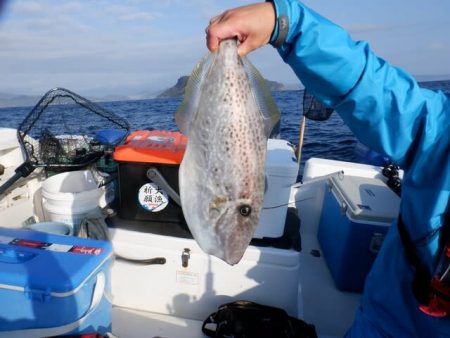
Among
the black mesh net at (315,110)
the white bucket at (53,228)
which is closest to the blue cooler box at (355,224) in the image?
the black mesh net at (315,110)

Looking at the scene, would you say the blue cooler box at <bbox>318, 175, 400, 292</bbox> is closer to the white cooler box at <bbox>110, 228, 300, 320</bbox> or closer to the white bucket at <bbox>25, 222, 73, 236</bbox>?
the white cooler box at <bbox>110, 228, 300, 320</bbox>

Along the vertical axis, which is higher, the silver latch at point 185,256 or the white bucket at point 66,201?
the white bucket at point 66,201

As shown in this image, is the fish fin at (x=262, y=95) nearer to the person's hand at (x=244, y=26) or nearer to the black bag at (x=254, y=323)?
the person's hand at (x=244, y=26)

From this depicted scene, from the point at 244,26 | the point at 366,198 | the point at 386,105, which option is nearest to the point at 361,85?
the point at 386,105

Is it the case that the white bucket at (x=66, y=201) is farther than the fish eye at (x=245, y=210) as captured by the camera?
Yes

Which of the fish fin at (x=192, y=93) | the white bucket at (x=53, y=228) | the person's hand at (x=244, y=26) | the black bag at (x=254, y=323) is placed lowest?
the black bag at (x=254, y=323)

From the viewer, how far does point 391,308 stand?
74.8 inches

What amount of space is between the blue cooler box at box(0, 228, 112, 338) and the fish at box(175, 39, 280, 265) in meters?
1.11

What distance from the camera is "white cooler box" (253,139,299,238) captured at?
2812 millimetres

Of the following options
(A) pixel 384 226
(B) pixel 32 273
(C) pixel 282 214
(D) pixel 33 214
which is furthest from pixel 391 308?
(D) pixel 33 214

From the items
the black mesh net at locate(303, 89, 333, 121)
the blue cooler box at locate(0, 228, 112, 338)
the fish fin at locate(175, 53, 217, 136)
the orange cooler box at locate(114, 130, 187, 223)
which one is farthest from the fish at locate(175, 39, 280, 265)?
the black mesh net at locate(303, 89, 333, 121)

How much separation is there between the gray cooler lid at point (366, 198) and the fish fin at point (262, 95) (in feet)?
→ 6.91

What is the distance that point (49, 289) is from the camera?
1954 millimetres

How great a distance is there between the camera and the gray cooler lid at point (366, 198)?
3166 mm
